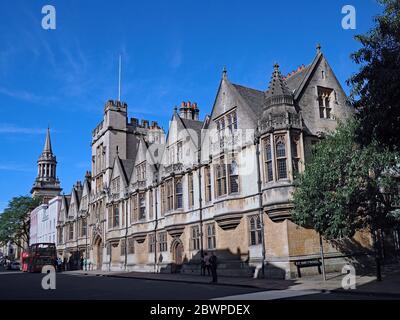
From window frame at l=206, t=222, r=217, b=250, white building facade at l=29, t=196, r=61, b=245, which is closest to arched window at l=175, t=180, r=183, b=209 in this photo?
window frame at l=206, t=222, r=217, b=250

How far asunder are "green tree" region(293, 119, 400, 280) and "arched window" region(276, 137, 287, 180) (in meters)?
3.44

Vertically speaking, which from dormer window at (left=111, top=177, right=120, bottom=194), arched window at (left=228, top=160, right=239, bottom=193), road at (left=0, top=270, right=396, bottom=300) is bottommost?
road at (left=0, top=270, right=396, bottom=300)

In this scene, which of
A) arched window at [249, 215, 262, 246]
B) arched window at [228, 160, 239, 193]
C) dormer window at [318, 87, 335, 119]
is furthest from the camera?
arched window at [228, 160, 239, 193]

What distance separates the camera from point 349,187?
67.1ft

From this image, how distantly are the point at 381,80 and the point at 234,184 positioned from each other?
1677 centimetres

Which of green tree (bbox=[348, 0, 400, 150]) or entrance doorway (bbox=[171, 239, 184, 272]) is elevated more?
green tree (bbox=[348, 0, 400, 150])

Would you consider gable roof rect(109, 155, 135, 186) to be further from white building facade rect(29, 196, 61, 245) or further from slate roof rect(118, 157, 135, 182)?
white building facade rect(29, 196, 61, 245)

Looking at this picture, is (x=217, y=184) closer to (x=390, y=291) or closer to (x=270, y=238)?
(x=270, y=238)

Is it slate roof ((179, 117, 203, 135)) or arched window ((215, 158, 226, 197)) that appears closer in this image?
arched window ((215, 158, 226, 197))

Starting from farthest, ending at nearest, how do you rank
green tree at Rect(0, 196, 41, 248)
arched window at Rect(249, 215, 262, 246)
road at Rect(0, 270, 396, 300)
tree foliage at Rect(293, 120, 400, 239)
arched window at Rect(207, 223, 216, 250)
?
green tree at Rect(0, 196, 41, 248), arched window at Rect(207, 223, 216, 250), arched window at Rect(249, 215, 262, 246), tree foliage at Rect(293, 120, 400, 239), road at Rect(0, 270, 396, 300)

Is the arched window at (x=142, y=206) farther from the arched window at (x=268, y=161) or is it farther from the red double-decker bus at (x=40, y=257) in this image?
the arched window at (x=268, y=161)

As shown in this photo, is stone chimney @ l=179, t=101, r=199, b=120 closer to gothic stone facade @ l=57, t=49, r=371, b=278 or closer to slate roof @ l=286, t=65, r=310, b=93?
gothic stone facade @ l=57, t=49, r=371, b=278

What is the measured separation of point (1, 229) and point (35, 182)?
31493 mm

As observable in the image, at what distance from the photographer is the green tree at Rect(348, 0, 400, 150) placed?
13789 mm
